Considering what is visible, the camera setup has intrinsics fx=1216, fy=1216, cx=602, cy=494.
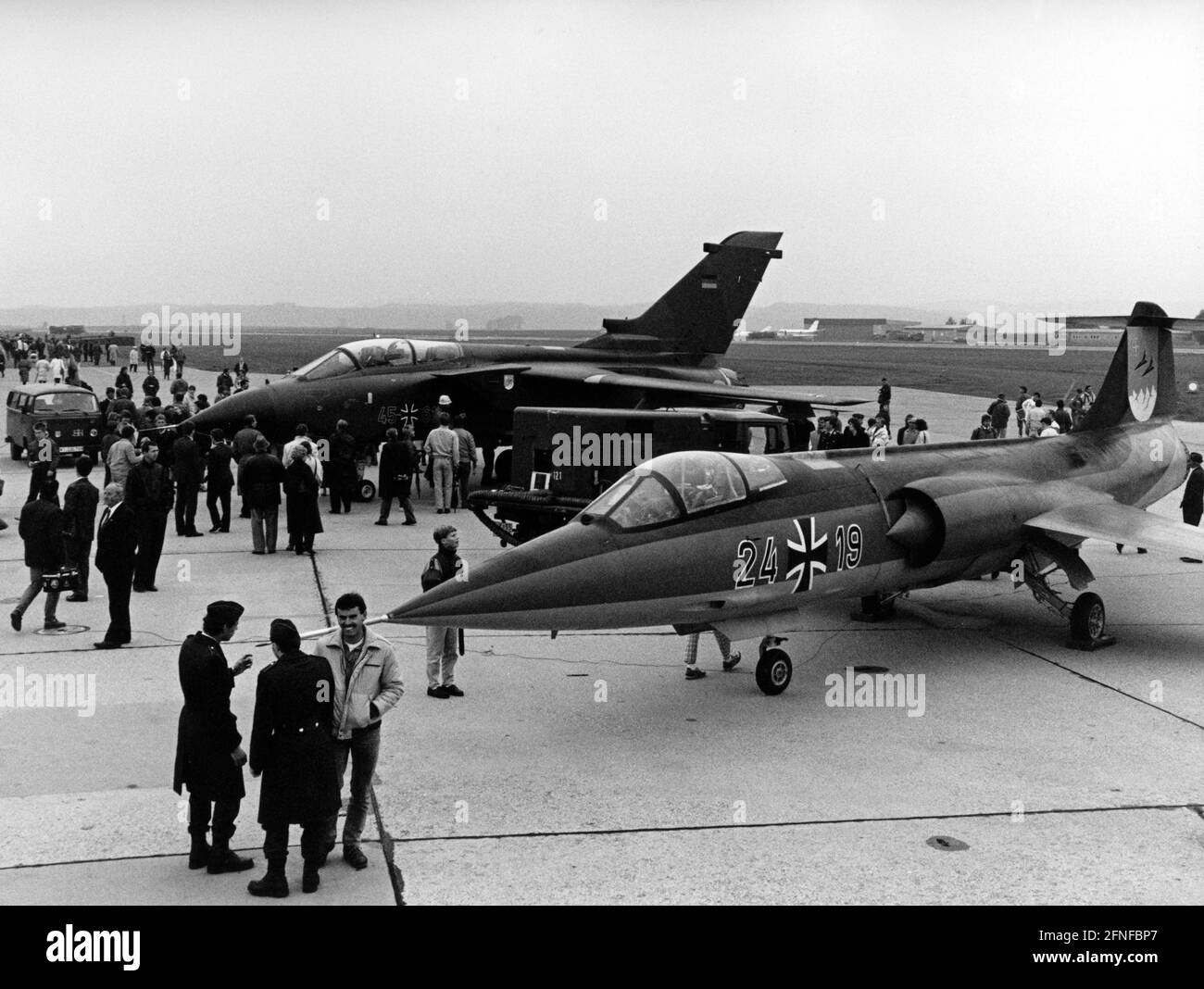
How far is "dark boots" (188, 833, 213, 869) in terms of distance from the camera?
6.91 m

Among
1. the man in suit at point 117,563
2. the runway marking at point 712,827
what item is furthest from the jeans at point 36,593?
the runway marking at point 712,827

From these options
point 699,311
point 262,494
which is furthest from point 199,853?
point 699,311

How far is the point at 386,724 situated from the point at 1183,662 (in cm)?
794

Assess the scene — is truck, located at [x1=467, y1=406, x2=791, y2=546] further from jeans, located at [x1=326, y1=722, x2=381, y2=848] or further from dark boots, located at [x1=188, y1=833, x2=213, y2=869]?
dark boots, located at [x1=188, y1=833, x2=213, y2=869]

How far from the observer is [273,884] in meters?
6.58

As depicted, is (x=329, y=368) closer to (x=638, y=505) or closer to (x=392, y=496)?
(x=392, y=496)

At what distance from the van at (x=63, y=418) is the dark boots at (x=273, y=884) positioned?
20.1m

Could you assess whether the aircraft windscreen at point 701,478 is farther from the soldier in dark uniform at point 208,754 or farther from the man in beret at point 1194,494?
the man in beret at point 1194,494

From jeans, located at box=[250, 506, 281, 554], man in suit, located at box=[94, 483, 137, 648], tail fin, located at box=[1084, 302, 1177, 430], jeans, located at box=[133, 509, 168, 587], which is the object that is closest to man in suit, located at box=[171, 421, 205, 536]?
jeans, located at box=[250, 506, 281, 554]

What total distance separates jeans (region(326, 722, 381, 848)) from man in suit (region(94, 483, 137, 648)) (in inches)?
214

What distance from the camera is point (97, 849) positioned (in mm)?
7125

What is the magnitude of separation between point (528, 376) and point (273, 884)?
16.5 m
